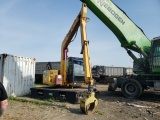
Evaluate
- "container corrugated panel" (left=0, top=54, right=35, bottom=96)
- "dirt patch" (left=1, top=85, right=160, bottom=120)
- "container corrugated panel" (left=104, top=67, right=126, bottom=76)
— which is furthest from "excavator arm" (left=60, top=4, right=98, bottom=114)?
"container corrugated panel" (left=104, top=67, right=126, bottom=76)

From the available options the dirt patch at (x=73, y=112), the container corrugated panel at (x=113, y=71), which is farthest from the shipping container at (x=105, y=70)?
the dirt patch at (x=73, y=112)

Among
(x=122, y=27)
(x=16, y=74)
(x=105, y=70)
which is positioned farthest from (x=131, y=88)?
(x=105, y=70)

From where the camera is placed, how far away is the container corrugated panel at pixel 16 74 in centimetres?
1384

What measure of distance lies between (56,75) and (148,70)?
5209 millimetres

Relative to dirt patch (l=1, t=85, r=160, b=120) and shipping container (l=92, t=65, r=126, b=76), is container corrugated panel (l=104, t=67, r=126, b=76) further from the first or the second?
dirt patch (l=1, t=85, r=160, b=120)

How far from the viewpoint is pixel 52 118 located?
9367 millimetres

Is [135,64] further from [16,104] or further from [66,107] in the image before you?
[16,104]

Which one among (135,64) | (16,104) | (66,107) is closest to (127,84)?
(135,64)

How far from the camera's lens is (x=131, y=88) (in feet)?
49.3

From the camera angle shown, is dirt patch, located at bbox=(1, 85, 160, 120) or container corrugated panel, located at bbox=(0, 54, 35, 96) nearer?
dirt patch, located at bbox=(1, 85, 160, 120)

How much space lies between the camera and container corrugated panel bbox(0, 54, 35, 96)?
1384 centimetres

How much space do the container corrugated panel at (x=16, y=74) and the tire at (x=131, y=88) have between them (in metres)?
5.67

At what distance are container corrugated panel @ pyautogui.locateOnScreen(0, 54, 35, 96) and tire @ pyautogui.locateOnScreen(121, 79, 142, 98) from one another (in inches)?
223

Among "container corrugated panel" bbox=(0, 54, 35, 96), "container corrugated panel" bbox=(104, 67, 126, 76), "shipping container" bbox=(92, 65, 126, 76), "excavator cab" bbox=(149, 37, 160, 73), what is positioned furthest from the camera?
"container corrugated panel" bbox=(104, 67, 126, 76)
